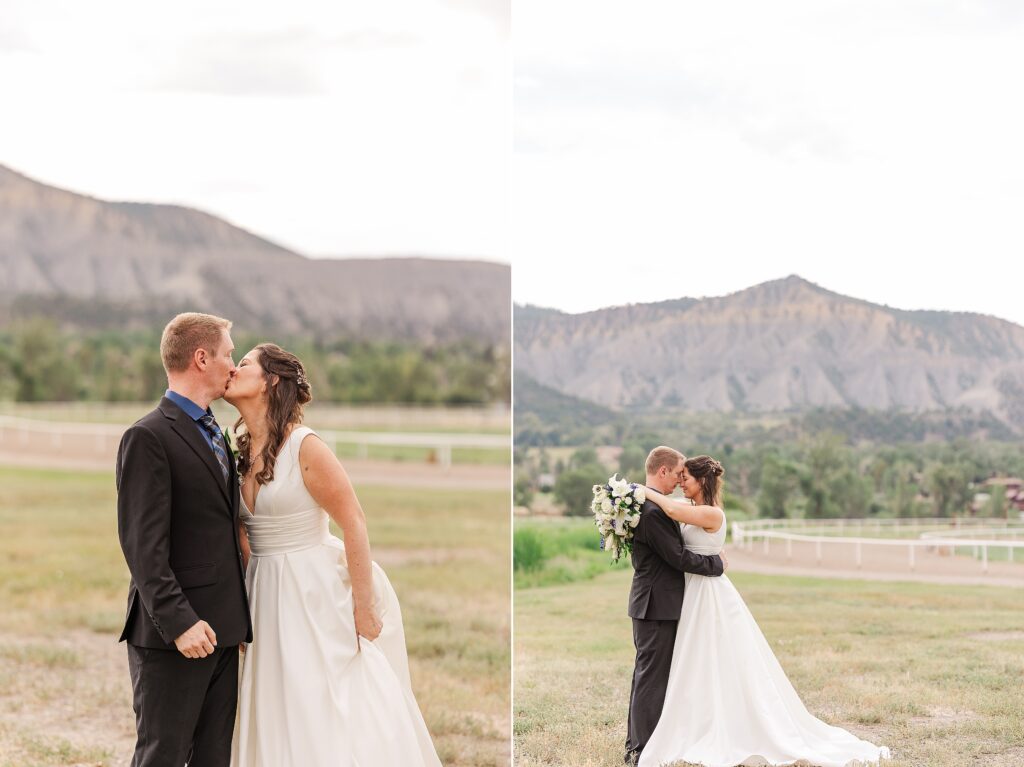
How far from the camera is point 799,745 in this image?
494 centimetres

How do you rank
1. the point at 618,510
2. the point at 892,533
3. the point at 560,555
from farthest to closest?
the point at 560,555
the point at 892,533
the point at 618,510

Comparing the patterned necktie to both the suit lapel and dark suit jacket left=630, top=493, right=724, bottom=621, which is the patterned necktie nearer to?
the suit lapel

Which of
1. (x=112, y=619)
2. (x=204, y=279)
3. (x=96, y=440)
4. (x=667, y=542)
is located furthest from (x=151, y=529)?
(x=204, y=279)

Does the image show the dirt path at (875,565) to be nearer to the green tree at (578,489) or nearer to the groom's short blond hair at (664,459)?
the green tree at (578,489)

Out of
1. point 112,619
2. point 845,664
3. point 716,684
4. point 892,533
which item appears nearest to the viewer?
point 716,684

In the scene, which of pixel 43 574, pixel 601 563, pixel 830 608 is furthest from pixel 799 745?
pixel 43 574

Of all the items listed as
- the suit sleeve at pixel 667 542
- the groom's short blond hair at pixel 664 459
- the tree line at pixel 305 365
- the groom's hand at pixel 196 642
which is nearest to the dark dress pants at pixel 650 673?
the suit sleeve at pixel 667 542

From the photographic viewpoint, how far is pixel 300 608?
12.7 ft

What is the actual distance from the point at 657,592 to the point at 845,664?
3694 millimetres

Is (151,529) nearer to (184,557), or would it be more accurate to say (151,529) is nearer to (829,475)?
(184,557)

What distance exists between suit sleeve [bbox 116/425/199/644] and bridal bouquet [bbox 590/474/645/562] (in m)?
1.99

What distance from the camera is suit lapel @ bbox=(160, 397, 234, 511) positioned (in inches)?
136

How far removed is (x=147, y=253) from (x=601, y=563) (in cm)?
3344

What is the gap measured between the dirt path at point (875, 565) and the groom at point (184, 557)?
6.86 metres
